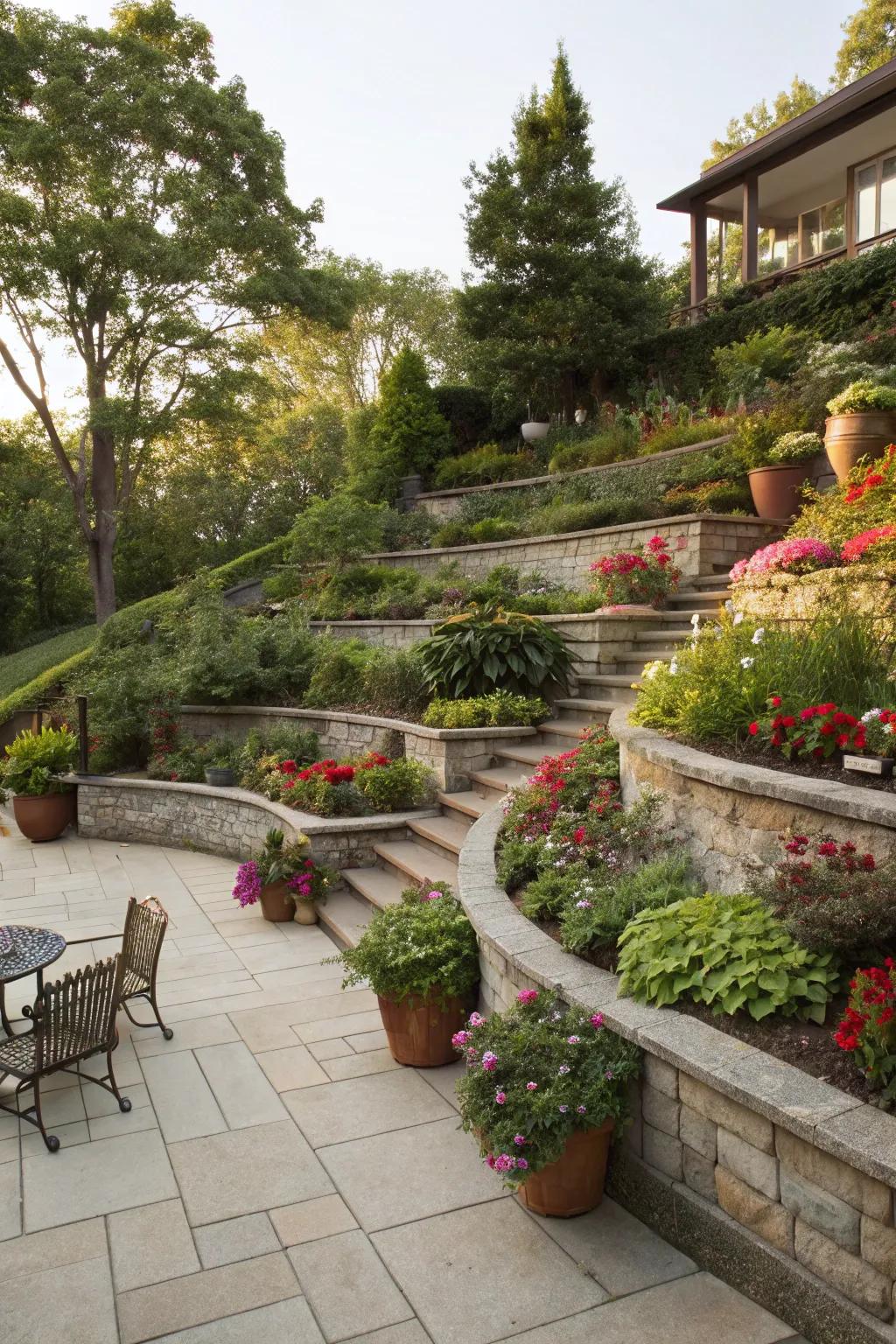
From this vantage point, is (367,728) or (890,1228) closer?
(890,1228)

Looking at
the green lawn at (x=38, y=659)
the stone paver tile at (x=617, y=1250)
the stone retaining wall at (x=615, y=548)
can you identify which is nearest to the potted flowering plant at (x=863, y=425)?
the stone retaining wall at (x=615, y=548)

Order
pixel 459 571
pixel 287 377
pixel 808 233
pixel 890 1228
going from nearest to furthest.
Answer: pixel 890 1228 → pixel 459 571 → pixel 808 233 → pixel 287 377

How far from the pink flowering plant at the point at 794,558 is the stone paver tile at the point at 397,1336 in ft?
16.0

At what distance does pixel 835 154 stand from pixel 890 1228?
17.3 metres

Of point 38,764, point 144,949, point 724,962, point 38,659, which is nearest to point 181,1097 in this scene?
point 144,949

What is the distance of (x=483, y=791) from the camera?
6211 millimetres

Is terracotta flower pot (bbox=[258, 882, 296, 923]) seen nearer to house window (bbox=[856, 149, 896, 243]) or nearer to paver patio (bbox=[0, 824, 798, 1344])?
paver patio (bbox=[0, 824, 798, 1344])

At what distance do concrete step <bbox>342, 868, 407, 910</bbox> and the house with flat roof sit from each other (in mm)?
12608

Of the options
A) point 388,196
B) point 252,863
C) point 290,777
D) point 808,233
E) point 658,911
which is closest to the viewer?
point 658,911

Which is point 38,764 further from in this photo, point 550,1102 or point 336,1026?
point 550,1102

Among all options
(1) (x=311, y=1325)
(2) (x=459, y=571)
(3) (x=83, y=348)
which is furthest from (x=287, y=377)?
(1) (x=311, y=1325)

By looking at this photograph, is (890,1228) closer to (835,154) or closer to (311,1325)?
(311,1325)

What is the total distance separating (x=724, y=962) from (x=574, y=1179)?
32.5 inches

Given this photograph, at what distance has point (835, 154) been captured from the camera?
48.4 feet
